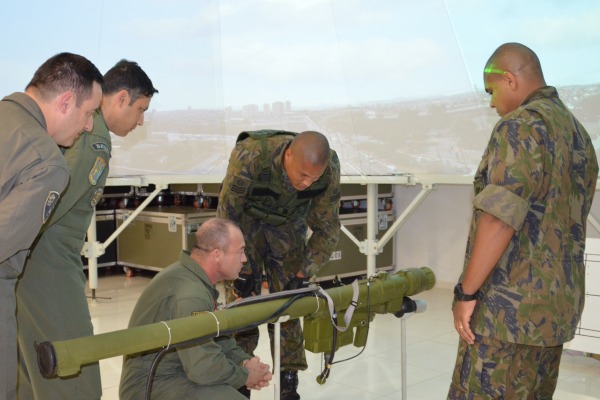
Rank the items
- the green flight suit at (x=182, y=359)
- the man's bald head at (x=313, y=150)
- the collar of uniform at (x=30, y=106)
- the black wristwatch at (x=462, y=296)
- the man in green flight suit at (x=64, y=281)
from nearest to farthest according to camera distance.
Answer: the collar of uniform at (x=30, y=106) < the man in green flight suit at (x=64, y=281) < the black wristwatch at (x=462, y=296) < the green flight suit at (x=182, y=359) < the man's bald head at (x=313, y=150)

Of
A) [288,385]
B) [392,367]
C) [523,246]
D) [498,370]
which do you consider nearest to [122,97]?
[523,246]

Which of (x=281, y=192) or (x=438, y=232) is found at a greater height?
(x=281, y=192)

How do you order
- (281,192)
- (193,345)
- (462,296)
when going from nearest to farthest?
(462,296)
(193,345)
(281,192)

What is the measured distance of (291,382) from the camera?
384 cm

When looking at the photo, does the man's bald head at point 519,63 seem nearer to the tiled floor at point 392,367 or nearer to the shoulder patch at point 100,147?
the shoulder patch at point 100,147

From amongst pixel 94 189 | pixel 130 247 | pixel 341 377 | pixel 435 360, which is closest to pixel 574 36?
pixel 435 360

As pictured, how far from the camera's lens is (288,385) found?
383 cm

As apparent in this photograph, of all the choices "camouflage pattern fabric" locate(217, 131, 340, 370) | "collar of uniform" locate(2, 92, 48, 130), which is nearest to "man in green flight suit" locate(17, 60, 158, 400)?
"collar of uniform" locate(2, 92, 48, 130)

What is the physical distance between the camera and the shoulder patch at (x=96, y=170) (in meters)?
2.27

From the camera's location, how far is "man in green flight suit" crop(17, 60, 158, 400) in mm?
2254

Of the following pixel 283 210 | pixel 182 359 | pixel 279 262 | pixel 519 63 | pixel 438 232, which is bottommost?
pixel 438 232

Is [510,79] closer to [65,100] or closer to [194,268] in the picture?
[194,268]

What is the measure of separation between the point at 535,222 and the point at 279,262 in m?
1.62

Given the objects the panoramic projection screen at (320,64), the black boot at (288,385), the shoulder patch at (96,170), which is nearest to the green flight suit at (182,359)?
the shoulder patch at (96,170)
